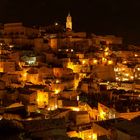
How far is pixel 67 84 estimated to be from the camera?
24828 mm

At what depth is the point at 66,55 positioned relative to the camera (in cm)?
3055

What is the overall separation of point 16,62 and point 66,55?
5077 mm

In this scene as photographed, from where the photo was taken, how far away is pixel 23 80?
82.0 ft

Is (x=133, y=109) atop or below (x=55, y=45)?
below

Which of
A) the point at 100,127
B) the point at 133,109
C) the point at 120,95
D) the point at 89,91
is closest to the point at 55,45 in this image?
the point at 89,91

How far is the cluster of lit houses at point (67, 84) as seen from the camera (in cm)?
1449

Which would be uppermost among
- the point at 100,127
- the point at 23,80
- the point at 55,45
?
the point at 55,45

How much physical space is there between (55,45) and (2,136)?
2296 centimetres

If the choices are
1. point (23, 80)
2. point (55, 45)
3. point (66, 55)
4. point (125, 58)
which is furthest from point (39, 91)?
point (125, 58)

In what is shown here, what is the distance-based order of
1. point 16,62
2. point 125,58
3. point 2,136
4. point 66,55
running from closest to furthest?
point 2,136, point 16,62, point 66,55, point 125,58

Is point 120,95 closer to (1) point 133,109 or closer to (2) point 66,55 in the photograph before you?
(1) point 133,109

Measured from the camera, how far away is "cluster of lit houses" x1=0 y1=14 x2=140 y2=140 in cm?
1449

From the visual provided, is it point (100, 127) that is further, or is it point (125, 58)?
point (125, 58)

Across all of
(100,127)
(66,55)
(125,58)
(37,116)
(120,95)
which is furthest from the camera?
(125,58)
